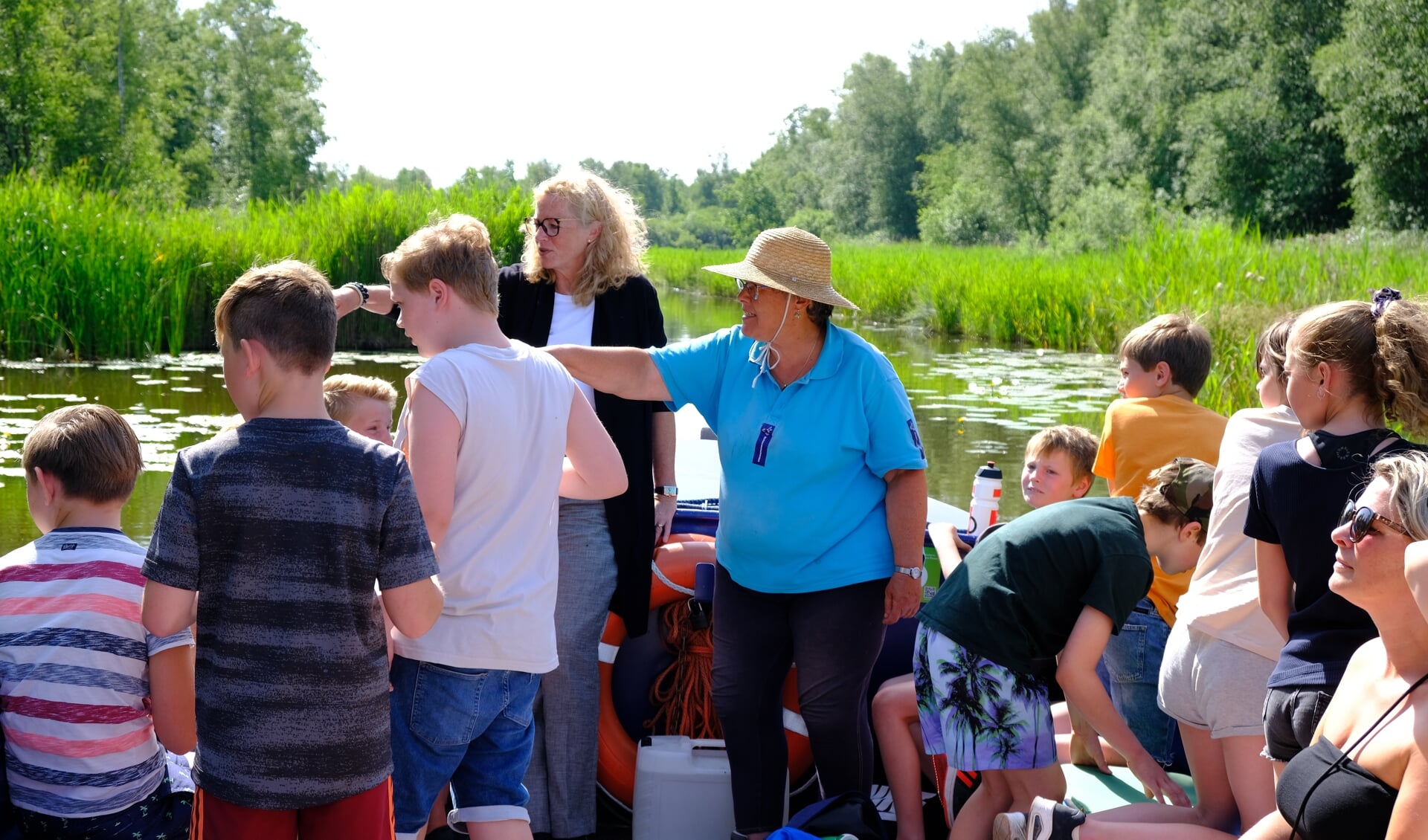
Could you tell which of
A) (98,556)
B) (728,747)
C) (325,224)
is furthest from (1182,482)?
(325,224)

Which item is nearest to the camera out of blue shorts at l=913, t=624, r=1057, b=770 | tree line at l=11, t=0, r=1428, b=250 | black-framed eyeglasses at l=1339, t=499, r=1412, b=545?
black-framed eyeglasses at l=1339, t=499, r=1412, b=545

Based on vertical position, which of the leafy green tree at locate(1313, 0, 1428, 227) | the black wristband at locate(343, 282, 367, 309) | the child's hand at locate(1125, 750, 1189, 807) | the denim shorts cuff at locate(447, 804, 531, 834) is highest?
the leafy green tree at locate(1313, 0, 1428, 227)

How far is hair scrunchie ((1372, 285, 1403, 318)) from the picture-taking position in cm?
207

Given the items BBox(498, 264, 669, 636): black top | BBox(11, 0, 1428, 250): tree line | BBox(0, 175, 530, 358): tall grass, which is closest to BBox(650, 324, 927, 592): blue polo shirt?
BBox(498, 264, 669, 636): black top

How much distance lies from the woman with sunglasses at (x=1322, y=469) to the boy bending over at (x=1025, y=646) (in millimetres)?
311

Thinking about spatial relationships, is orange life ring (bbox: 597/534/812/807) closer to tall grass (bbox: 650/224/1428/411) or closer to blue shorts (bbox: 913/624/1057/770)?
blue shorts (bbox: 913/624/1057/770)

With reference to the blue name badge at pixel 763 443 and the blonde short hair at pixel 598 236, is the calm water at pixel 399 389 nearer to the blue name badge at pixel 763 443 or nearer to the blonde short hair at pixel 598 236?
the blonde short hair at pixel 598 236

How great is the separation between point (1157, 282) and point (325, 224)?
26.7ft

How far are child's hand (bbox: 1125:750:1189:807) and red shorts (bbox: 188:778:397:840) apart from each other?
143 cm

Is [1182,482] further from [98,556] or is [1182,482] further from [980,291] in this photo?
[980,291]

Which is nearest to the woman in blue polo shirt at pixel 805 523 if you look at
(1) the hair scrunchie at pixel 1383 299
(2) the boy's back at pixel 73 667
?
(1) the hair scrunchie at pixel 1383 299

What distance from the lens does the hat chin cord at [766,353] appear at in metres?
2.56

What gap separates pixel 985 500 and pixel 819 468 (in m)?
0.90

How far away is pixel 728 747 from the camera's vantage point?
2.61 m
